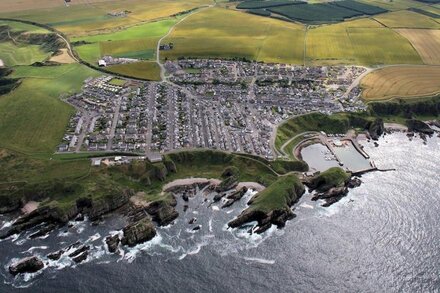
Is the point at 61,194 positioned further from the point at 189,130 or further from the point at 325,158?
the point at 325,158

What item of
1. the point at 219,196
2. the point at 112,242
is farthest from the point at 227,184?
the point at 112,242

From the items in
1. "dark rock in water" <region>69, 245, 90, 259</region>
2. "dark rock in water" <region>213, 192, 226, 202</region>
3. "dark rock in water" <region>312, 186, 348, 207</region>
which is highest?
"dark rock in water" <region>69, 245, 90, 259</region>

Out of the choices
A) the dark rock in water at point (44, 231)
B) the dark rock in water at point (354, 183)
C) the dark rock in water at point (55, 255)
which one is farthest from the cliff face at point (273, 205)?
the dark rock in water at point (44, 231)

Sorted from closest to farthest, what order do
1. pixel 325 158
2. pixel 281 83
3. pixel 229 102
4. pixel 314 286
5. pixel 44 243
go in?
pixel 314 286, pixel 44 243, pixel 325 158, pixel 229 102, pixel 281 83

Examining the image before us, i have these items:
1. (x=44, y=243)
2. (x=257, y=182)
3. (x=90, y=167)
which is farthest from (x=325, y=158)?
(x=44, y=243)

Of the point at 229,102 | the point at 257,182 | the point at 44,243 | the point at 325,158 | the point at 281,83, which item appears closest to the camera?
the point at 44,243

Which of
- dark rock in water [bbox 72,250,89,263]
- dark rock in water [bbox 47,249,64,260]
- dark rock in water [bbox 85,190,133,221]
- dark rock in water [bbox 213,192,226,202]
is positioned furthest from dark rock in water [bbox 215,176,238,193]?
dark rock in water [bbox 47,249,64,260]

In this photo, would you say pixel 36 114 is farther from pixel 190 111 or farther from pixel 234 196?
pixel 234 196

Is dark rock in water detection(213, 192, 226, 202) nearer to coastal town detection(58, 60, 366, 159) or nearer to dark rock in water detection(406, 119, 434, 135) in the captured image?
coastal town detection(58, 60, 366, 159)
